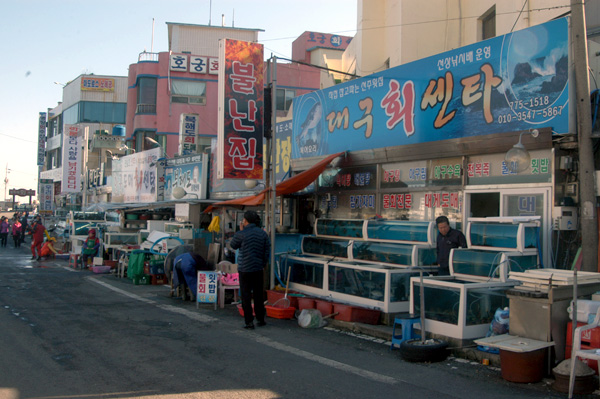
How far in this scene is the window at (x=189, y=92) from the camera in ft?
112

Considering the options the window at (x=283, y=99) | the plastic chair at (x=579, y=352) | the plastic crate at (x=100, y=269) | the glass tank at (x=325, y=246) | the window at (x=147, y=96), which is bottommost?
the plastic crate at (x=100, y=269)

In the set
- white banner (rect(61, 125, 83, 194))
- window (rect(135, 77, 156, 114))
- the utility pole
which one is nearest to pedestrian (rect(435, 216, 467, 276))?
the utility pole

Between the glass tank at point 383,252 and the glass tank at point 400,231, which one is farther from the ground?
the glass tank at point 400,231

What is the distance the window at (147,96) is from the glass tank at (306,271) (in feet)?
86.8

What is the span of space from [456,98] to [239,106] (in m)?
5.25

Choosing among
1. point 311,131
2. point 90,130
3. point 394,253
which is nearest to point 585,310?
point 394,253

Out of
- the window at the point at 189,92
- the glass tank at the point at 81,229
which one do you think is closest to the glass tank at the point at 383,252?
the glass tank at the point at 81,229

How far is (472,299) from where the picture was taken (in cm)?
746

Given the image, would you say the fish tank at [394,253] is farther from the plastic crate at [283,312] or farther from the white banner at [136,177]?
the white banner at [136,177]

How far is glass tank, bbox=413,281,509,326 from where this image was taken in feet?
24.4

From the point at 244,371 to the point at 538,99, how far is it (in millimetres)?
6233

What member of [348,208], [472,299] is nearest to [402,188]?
[348,208]

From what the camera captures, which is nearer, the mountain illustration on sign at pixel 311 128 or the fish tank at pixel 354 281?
the fish tank at pixel 354 281

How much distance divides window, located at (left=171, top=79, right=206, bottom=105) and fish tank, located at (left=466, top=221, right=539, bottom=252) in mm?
27896
